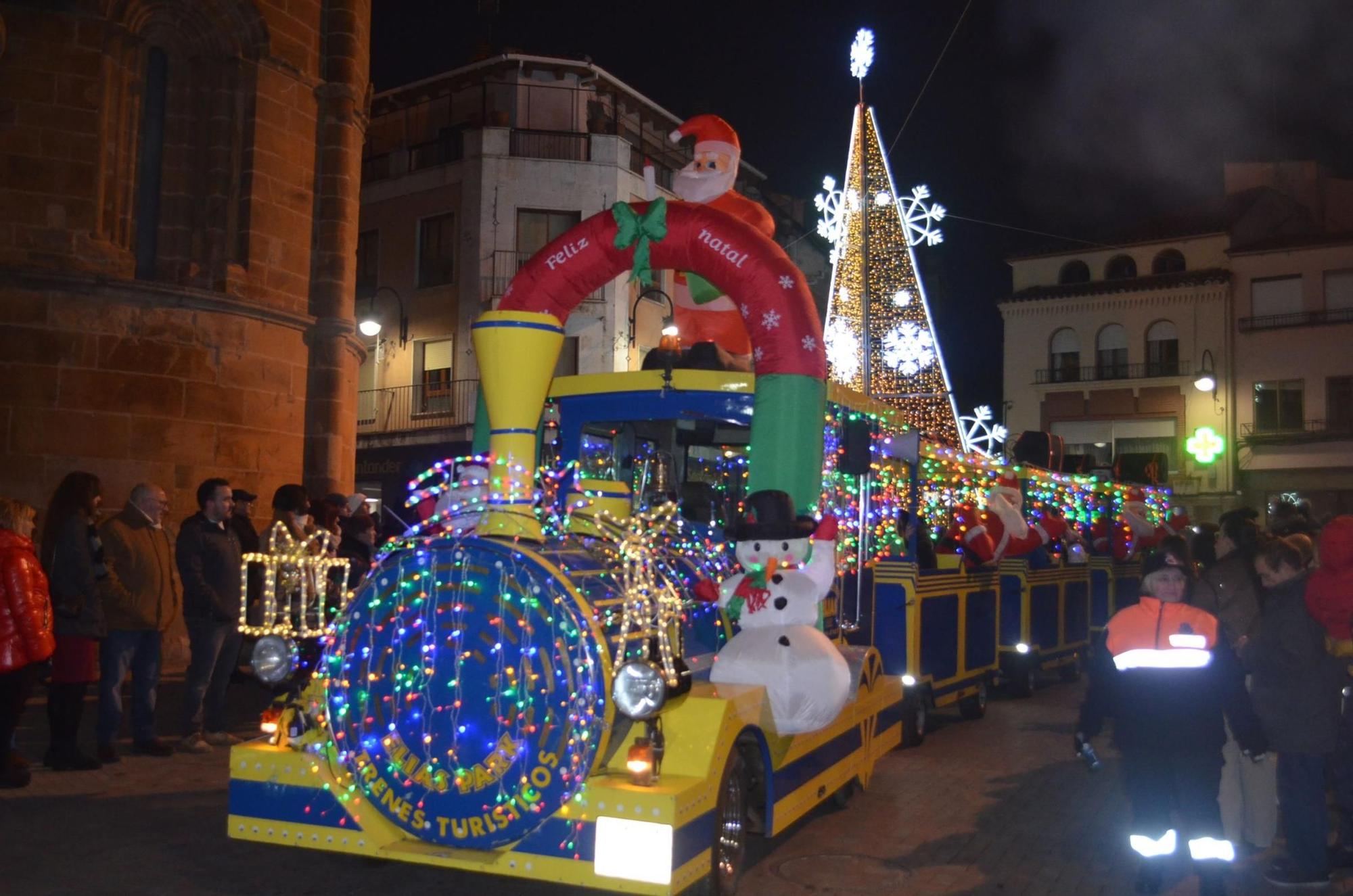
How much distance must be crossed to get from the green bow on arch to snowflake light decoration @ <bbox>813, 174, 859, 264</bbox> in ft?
30.4

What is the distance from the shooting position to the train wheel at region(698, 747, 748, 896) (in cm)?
476

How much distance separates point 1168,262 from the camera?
40.4 m

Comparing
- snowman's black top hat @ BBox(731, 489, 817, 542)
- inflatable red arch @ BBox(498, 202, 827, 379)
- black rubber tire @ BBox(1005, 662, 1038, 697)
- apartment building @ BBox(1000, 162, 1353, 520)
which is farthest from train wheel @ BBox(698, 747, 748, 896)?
apartment building @ BBox(1000, 162, 1353, 520)

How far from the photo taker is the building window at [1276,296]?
37625 mm

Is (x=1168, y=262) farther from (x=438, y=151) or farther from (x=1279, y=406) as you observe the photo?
(x=438, y=151)

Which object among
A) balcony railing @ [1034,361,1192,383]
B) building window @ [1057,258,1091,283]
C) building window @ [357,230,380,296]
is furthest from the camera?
building window @ [1057,258,1091,283]

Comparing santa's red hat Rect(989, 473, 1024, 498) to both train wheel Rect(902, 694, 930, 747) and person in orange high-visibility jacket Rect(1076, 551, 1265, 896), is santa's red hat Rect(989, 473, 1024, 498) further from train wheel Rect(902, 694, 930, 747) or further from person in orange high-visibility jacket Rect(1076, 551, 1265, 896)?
person in orange high-visibility jacket Rect(1076, 551, 1265, 896)

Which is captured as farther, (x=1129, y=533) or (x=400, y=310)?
(x=400, y=310)

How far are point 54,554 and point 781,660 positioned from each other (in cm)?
486

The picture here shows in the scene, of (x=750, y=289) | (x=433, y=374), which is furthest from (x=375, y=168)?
(x=750, y=289)

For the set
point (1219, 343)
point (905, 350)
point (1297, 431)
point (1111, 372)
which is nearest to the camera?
point (905, 350)

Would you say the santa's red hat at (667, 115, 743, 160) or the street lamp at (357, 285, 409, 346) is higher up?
the street lamp at (357, 285, 409, 346)

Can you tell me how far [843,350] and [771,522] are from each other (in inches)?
408

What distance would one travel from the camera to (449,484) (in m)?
5.55
